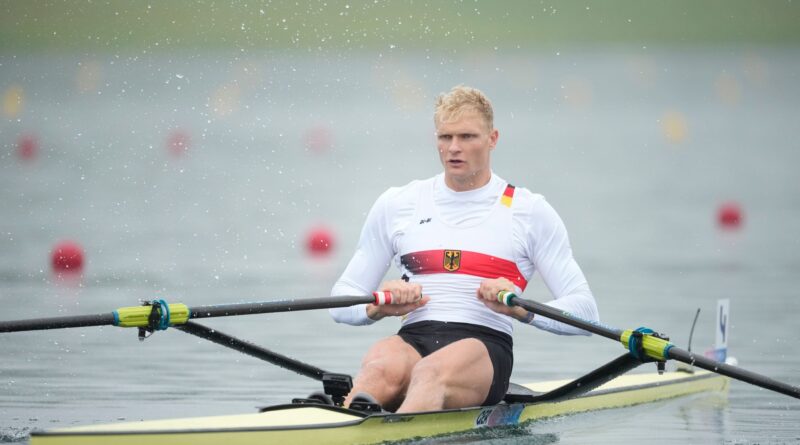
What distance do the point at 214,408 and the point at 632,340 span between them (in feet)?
8.86

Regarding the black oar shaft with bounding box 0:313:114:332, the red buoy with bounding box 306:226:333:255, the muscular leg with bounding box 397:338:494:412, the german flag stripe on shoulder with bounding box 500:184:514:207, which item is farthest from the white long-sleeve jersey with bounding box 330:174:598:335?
the red buoy with bounding box 306:226:333:255

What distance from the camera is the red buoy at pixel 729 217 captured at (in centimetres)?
1945

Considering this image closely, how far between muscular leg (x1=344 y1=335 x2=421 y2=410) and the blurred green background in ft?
179

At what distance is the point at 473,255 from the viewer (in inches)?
292

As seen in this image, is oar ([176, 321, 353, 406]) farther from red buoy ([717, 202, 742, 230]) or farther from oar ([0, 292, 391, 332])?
red buoy ([717, 202, 742, 230])

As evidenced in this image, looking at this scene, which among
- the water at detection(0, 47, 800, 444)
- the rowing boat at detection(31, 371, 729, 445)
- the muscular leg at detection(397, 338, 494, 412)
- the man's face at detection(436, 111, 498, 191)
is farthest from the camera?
the water at detection(0, 47, 800, 444)

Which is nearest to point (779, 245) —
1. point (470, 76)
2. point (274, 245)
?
point (274, 245)

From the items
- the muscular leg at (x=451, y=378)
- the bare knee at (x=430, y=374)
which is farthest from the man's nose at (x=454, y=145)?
the bare knee at (x=430, y=374)

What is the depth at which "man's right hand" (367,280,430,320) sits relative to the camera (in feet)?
23.6

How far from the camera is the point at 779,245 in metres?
17.7

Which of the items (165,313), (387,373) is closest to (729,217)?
(387,373)

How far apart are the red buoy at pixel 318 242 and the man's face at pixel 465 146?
9.28 meters

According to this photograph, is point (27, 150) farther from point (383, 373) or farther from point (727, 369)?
point (727, 369)

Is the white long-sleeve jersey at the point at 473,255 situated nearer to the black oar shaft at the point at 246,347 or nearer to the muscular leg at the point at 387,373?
the muscular leg at the point at 387,373
